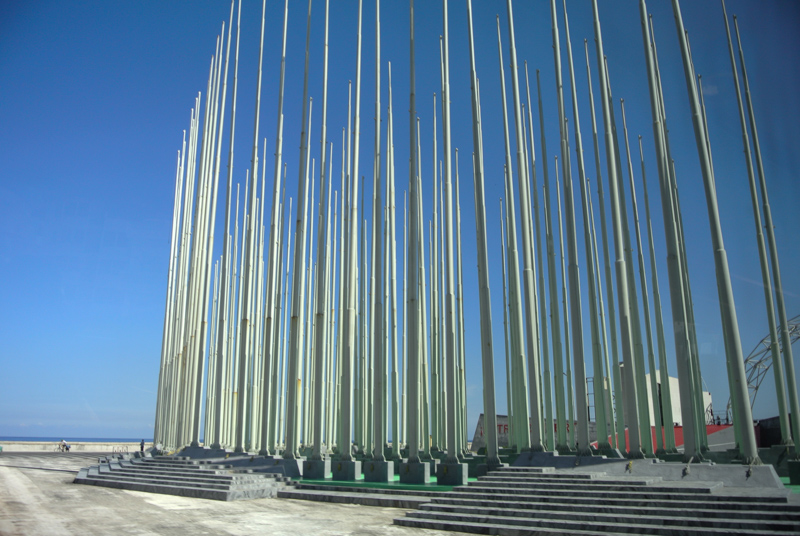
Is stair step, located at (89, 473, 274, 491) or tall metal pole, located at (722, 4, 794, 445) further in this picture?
tall metal pole, located at (722, 4, 794, 445)

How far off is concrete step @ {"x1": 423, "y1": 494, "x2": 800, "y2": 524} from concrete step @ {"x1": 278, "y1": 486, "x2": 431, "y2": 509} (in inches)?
63.4

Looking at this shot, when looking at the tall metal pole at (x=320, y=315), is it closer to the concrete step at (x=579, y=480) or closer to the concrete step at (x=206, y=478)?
the concrete step at (x=206, y=478)

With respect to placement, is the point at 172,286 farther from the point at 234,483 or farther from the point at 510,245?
the point at 510,245

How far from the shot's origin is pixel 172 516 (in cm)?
1273

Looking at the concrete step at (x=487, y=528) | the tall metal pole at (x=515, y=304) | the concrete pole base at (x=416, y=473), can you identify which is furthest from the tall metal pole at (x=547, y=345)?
the concrete step at (x=487, y=528)

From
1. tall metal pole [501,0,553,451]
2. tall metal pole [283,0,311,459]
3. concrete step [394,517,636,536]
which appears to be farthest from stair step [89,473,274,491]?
tall metal pole [501,0,553,451]

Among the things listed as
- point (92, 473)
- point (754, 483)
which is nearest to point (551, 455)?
point (754, 483)

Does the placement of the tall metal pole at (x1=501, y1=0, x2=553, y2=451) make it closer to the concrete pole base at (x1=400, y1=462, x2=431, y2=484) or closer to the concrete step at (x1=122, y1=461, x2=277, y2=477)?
the concrete pole base at (x1=400, y1=462, x2=431, y2=484)

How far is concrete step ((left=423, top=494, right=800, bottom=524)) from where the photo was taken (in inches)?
375

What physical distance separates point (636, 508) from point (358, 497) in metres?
7.22

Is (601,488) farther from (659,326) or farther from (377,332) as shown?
(659,326)

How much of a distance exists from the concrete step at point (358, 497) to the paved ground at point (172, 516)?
423 millimetres

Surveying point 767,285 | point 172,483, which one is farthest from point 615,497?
point 172,483

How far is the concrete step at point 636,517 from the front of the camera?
923 centimetres
